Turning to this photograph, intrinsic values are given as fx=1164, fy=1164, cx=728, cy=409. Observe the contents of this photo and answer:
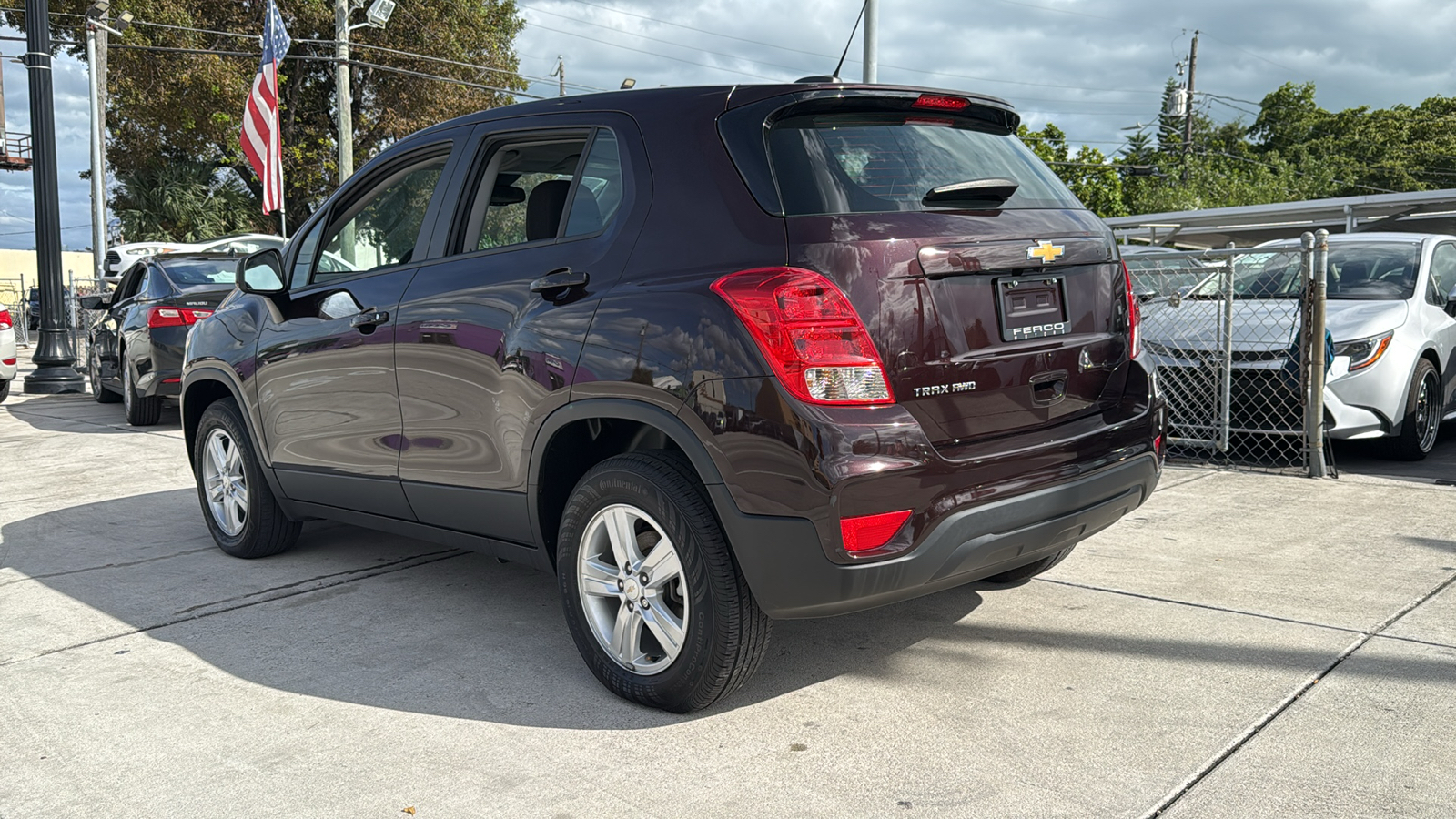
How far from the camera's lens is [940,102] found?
361 cm

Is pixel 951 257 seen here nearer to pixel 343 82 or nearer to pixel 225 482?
pixel 225 482

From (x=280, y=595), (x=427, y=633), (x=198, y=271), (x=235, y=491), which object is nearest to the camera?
(x=427, y=633)

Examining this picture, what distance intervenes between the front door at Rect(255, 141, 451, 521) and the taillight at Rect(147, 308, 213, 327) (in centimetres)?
587

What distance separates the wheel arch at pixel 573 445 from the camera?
3404mm

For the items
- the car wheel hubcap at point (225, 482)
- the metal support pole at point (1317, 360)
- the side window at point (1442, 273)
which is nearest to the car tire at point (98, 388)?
the car wheel hubcap at point (225, 482)

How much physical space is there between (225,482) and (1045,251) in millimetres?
4024

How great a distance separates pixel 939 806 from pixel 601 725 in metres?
1.06

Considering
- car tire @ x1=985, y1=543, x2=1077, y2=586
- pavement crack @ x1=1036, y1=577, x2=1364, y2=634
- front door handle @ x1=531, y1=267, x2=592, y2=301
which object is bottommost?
pavement crack @ x1=1036, y1=577, x2=1364, y2=634

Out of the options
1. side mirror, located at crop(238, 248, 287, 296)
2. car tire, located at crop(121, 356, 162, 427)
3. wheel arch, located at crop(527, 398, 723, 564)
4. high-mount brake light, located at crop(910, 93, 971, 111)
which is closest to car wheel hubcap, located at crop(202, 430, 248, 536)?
side mirror, located at crop(238, 248, 287, 296)

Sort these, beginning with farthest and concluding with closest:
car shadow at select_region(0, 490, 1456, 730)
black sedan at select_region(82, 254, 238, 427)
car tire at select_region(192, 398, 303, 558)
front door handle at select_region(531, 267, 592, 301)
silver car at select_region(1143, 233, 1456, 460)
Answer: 1. black sedan at select_region(82, 254, 238, 427)
2. silver car at select_region(1143, 233, 1456, 460)
3. car tire at select_region(192, 398, 303, 558)
4. car shadow at select_region(0, 490, 1456, 730)
5. front door handle at select_region(531, 267, 592, 301)

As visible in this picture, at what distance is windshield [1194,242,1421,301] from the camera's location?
7746 millimetres

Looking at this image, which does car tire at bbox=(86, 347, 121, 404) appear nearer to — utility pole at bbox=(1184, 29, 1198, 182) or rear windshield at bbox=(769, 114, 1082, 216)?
rear windshield at bbox=(769, 114, 1082, 216)

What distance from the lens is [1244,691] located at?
3.45 metres

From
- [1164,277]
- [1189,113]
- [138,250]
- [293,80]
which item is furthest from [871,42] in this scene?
[1189,113]
